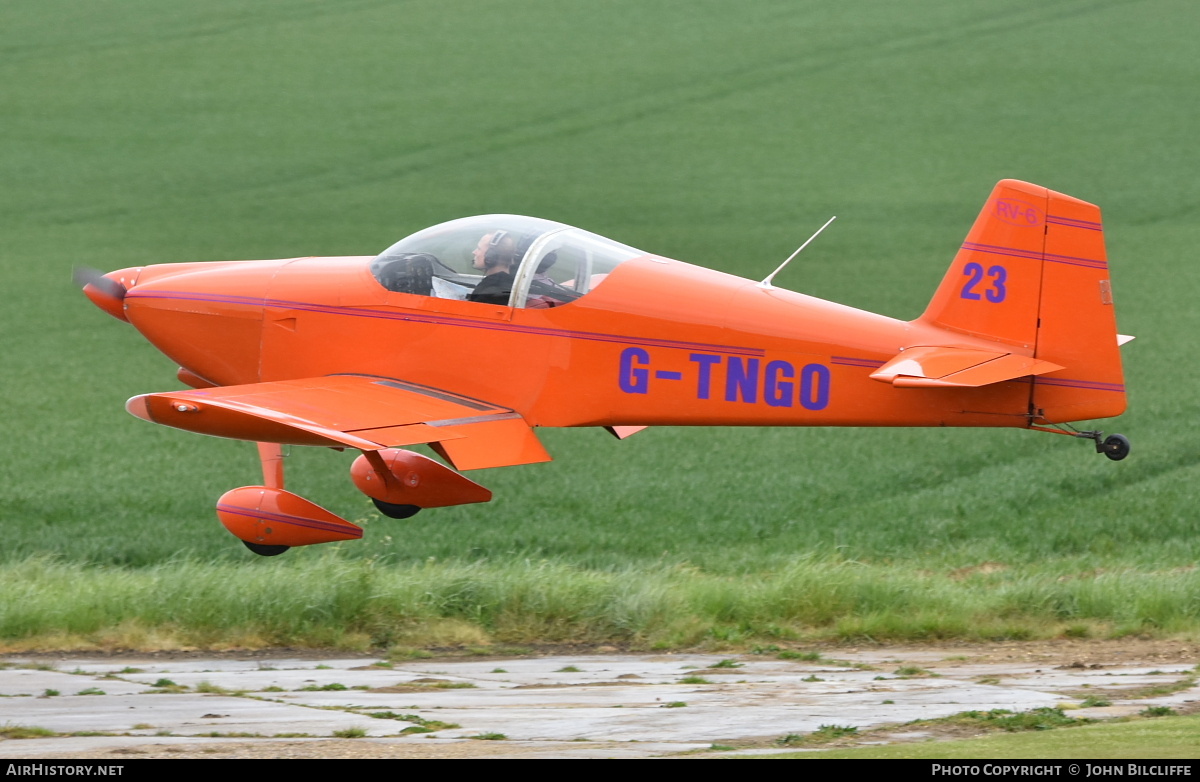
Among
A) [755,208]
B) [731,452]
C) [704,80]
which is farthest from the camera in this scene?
[704,80]

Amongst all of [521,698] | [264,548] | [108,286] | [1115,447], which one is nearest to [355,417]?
[264,548]

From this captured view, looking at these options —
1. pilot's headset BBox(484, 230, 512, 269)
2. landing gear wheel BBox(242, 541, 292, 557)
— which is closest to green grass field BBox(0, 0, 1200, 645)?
landing gear wheel BBox(242, 541, 292, 557)

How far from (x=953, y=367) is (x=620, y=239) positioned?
28.2 metres

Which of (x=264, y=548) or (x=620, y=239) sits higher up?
(x=620, y=239)

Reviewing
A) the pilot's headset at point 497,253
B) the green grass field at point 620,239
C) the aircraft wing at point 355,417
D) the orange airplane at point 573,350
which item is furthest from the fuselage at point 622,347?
the green grass field at point 620,239

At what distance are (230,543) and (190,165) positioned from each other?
2541 centimetres

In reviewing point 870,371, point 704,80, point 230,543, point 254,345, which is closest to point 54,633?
point 230,543

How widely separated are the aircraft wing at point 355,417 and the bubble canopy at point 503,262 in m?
0.90

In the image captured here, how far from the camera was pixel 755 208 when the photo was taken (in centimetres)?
4309

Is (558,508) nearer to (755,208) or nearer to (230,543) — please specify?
(230,543)

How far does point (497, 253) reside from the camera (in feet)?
41.2

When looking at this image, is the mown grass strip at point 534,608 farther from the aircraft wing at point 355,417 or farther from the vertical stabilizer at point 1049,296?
the vertical stabilizer at point 1049,296

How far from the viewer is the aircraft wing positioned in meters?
11.0

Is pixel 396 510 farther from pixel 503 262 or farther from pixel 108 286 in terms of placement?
pixel 108 286
